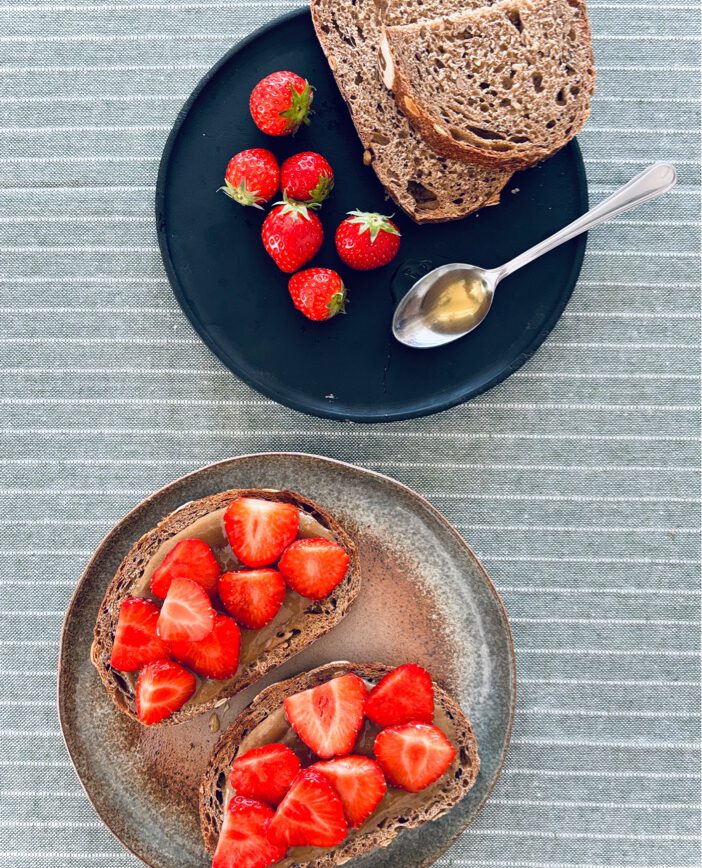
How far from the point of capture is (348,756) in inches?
51.8

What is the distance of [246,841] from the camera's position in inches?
50.2

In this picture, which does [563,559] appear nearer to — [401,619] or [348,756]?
[401,619]

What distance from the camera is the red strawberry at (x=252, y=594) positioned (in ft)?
4.28

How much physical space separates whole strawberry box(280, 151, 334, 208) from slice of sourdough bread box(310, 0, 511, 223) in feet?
0.34

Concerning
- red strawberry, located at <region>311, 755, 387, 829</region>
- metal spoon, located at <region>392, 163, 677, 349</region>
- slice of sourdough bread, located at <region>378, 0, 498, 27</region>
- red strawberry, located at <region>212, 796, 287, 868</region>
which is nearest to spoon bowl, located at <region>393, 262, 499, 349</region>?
metal spoon, located at <region>392, 163, 677, 349</region>

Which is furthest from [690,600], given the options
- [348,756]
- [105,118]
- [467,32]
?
[105,118]

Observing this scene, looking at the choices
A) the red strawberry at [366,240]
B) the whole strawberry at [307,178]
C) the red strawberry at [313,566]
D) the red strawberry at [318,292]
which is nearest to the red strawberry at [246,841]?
the red strawberry at [313,566]

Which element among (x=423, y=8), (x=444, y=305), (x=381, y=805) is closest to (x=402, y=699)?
(x=381, y=805)

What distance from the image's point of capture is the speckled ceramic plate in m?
1.46

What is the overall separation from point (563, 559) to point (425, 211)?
82cm

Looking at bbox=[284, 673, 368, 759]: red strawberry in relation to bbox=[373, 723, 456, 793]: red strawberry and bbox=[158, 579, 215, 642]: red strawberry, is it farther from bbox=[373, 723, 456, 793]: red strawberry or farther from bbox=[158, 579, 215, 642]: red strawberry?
bbox=[158, 579, 215, 642]: red strawberry

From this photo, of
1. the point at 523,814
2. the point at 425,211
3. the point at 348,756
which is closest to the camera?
the point at 348,756

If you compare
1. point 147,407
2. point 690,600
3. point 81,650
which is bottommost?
point 690,600

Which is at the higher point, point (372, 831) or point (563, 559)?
Answer: point (563, 559)
